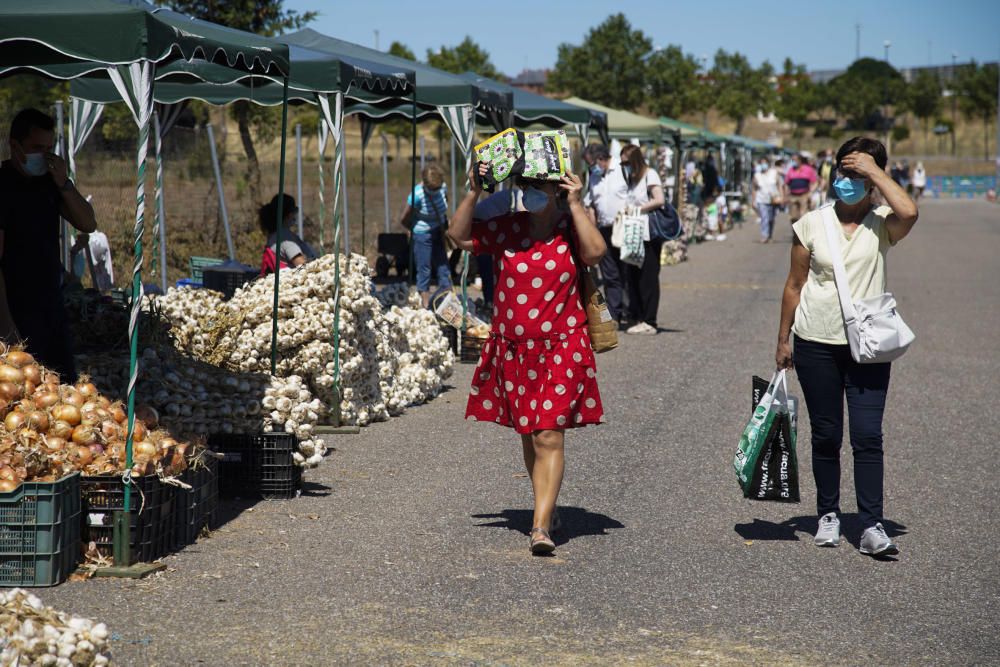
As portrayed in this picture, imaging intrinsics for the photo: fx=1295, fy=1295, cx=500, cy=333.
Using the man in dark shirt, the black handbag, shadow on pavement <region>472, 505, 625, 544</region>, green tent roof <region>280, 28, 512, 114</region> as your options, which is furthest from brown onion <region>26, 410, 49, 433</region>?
the black handbag

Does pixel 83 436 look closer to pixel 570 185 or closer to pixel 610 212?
pixel 570 185

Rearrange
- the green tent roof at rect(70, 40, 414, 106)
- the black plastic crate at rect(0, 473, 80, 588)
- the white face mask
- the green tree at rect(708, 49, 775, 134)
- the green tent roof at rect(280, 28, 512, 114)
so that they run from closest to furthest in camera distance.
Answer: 1. the black plastic crate at rect(0, 473, 80, 588)
2. the white face mask
3. the green tent roof at rect(70, 40, 414, 106)
4. the green tent roof at rect(280, 28, 512, 114)
5. the green tree at rect(708, 49, 775, 134)

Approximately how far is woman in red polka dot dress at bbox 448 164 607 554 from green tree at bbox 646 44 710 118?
191 feet

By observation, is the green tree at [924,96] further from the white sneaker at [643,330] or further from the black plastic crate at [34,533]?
the black plastic crate at [34,533]

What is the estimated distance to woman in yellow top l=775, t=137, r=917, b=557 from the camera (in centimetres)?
590

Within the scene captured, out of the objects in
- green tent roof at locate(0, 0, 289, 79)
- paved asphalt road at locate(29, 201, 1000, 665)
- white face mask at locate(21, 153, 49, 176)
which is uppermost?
green tent roof at locate(0, 0, 289, 79)

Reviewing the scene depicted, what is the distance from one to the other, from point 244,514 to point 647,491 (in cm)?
223

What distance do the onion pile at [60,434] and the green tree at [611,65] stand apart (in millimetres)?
58315

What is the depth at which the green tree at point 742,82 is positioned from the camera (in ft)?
296

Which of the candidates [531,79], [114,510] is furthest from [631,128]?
[531,79]

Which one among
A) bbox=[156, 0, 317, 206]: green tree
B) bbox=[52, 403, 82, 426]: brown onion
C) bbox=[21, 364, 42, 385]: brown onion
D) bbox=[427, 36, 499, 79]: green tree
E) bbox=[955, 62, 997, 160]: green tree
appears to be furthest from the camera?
bbox=[955, 62, 997, 160]: green tree

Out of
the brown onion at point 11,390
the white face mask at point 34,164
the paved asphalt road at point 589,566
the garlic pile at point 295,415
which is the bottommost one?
the paved asphalt road at point 589,566

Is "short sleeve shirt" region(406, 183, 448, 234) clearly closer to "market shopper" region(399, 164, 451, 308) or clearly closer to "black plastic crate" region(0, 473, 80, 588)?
"market shopper" region(399, 164, 451, 308)

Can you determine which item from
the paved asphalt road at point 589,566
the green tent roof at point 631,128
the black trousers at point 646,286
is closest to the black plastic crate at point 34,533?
the paved asphalt road at point 589,566
